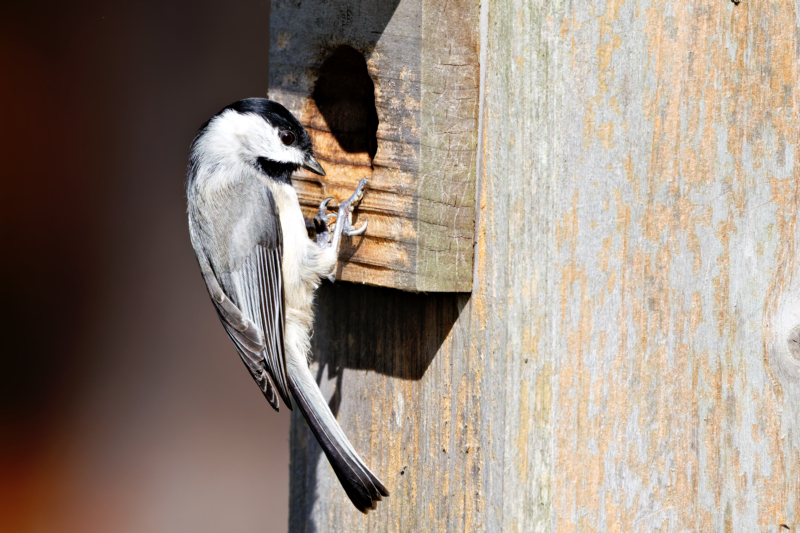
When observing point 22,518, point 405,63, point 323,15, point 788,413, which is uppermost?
point 323,15

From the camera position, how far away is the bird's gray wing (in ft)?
6.36

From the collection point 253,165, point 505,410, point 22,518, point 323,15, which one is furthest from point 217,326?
point 505,410

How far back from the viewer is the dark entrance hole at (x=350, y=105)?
188 centimetres

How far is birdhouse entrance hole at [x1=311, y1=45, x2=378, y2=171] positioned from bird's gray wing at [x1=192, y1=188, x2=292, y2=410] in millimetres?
250

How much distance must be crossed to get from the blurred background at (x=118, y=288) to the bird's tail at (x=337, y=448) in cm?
293

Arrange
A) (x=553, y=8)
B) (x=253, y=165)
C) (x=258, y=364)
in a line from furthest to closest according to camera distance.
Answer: (x=253, y=165), (x=258, y=364), (x=553, y=8)

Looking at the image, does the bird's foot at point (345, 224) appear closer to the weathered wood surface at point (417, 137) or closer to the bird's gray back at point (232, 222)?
the weathered wood surface at point (417, 137)

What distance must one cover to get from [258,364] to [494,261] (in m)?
0.71

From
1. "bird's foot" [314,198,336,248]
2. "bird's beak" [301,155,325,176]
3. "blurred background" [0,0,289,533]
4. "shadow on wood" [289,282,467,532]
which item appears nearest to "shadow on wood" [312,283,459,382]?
"shadow on wood" [289,282,467,532]

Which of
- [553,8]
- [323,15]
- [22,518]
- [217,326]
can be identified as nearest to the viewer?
[553,8]

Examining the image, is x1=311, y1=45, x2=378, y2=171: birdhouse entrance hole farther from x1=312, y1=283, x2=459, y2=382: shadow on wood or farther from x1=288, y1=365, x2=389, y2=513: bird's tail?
x1=288, y1=365, x2=389, y2=513: bird's tail

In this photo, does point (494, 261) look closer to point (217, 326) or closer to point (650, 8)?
point (650, 8)

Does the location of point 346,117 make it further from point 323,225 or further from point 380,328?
point 380,328

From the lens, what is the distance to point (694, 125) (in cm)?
151
